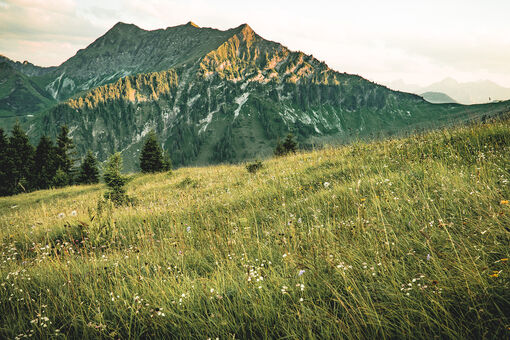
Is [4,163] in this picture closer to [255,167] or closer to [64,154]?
[64,154]

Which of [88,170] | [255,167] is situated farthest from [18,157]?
[255,167]

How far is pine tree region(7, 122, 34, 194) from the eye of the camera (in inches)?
1550

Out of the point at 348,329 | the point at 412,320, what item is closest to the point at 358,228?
the point at 412,320

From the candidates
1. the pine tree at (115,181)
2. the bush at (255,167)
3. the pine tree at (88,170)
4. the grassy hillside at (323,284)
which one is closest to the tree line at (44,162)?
the pine tree at (88,170)

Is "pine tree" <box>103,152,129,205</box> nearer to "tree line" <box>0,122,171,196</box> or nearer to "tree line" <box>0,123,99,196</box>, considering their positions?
"tree line" <box>0,122,171,196</box>

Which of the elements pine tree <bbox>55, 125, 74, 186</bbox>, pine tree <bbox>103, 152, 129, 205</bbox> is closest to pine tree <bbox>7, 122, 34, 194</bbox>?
pine tree <bbox>55, 125, 74, 186</bbox>

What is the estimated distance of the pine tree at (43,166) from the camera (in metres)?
42.8

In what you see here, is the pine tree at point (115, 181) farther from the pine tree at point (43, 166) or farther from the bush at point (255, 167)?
the pine tree at point (43, 166)

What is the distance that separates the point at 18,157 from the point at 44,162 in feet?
13.7

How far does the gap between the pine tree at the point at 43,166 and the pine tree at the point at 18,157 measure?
1.11 meters

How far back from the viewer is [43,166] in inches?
1721

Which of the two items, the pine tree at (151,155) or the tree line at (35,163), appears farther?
the tree line at (35,163)

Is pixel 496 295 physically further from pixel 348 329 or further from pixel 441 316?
pixel 348 329

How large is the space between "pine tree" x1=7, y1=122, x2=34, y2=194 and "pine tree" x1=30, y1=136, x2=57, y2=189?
3.66 ft
